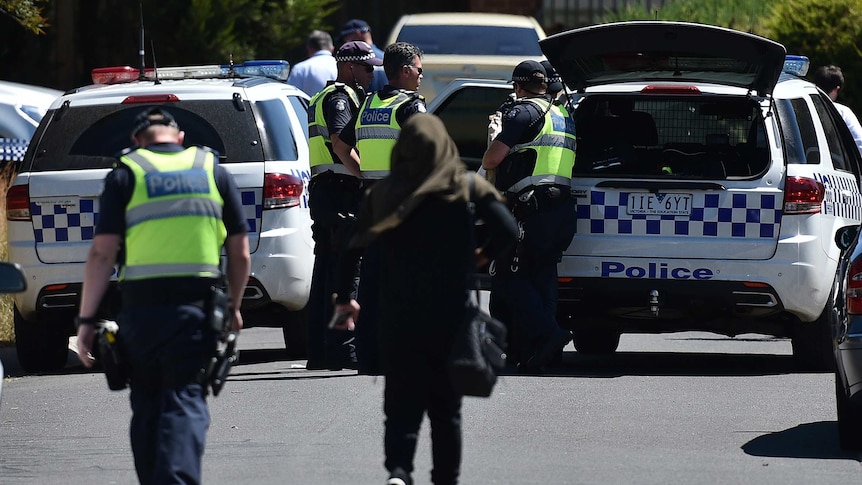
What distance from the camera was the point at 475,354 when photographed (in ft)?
20.1

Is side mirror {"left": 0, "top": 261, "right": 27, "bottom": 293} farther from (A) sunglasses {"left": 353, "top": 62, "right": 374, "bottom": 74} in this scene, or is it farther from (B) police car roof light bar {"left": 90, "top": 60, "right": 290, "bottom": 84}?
(B) police car roof light bar {"left": 90, "top": 60, "right": 290, "bottom": 84}

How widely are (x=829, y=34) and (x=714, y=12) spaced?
3.37m

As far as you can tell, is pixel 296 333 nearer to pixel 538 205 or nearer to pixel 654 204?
pixel 538 205

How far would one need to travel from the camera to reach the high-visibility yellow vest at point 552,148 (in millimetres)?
10148

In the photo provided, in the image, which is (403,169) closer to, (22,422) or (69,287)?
(22,422)

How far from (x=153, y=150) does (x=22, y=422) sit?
337cm

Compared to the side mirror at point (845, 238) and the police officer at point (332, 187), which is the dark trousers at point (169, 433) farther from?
the police officer at point (332, 187)

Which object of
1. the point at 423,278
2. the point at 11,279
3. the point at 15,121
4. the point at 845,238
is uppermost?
the point at 11,279

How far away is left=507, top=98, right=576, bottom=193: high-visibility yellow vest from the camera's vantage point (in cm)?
1015

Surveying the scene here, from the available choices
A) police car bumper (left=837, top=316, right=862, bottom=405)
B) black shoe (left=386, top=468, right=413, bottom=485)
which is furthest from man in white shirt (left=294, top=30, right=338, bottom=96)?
black shoe (left=386, top=468, right=413, bottom=485)

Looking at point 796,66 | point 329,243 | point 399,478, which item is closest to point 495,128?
point 329,243

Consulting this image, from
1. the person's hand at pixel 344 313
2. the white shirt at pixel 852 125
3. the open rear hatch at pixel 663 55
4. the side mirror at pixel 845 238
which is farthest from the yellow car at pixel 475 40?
the person's hand at pixel 344 313

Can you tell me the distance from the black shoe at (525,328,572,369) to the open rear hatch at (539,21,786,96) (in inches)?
59.6

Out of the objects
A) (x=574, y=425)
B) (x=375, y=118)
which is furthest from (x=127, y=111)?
(x=574, y=425)
